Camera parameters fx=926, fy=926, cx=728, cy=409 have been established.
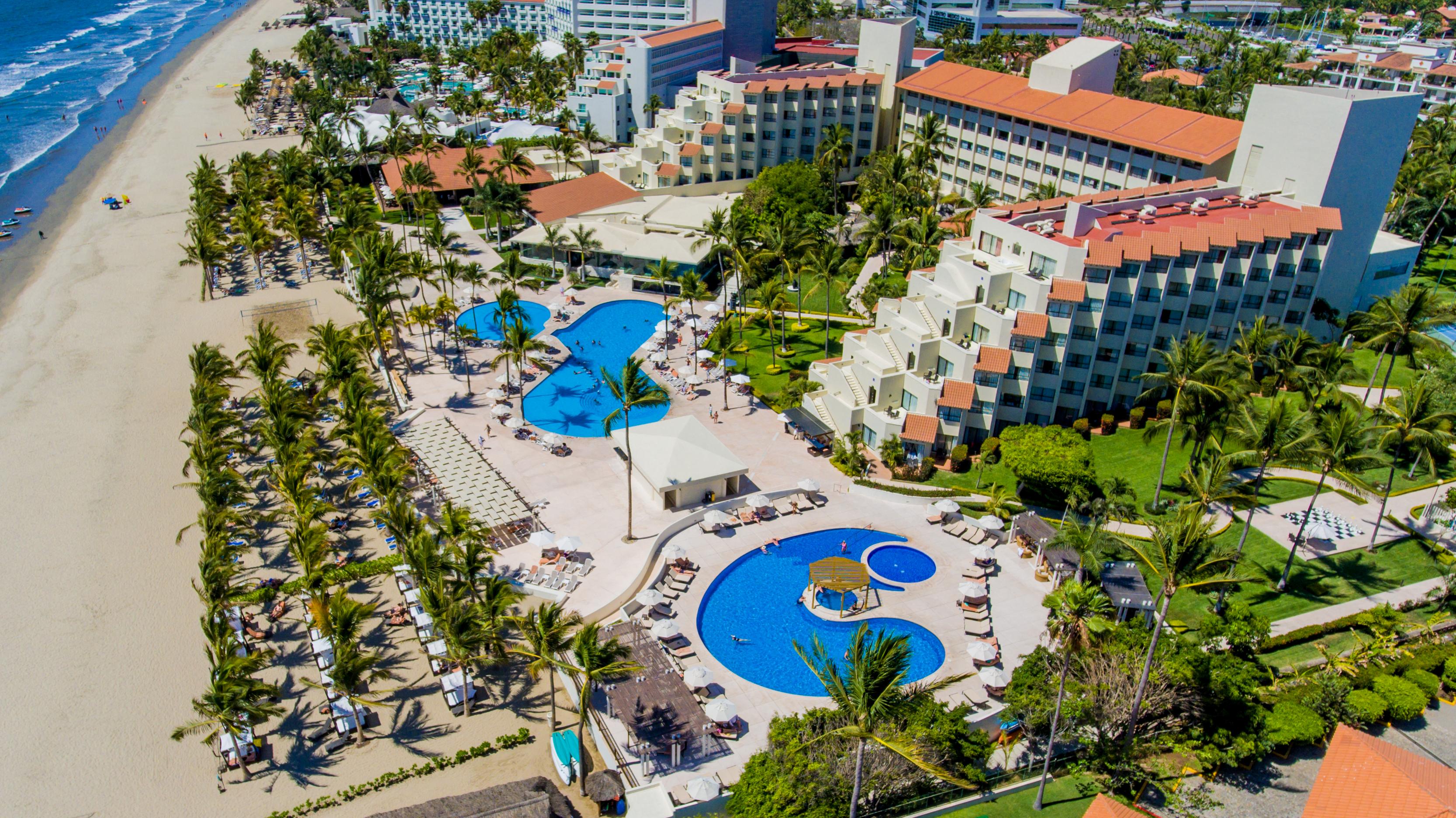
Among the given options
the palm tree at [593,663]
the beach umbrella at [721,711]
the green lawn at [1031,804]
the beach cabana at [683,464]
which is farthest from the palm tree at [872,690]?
the beach cabana at [683,464]

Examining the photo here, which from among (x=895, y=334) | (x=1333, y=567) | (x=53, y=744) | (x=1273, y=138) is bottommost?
(x=53, y=744)

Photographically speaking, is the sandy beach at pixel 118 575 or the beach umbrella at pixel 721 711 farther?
the beach umbrella at pixel 721 711

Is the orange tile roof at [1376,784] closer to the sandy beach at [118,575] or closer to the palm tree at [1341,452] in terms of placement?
the palm tree at [1341,452]

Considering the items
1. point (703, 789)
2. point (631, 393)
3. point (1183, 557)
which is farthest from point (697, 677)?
point (1183, 557)

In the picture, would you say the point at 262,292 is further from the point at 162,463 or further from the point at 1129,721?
the point at 1129,721

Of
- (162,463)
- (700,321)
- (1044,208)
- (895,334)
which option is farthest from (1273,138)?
(162,463)

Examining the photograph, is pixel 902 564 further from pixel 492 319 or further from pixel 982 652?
pixel 492 319
